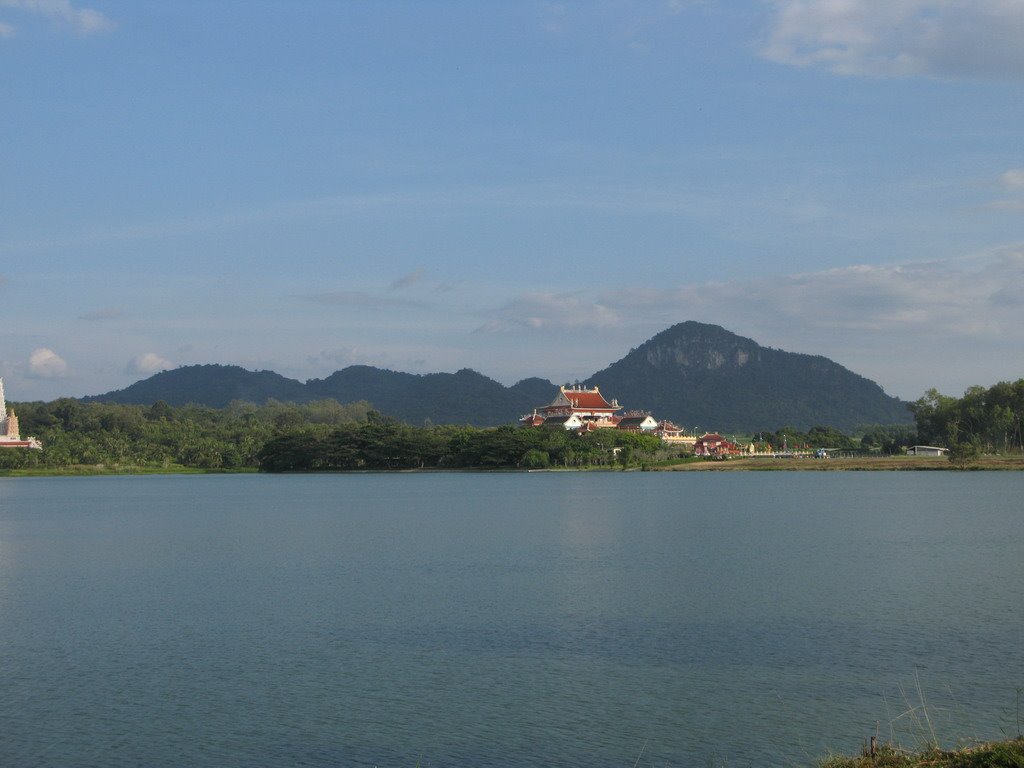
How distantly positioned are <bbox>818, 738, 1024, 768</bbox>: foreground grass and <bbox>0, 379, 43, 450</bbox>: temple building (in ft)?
295

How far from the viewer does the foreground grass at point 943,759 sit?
25.9 ft

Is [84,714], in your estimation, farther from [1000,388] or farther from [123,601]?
[1000,388]

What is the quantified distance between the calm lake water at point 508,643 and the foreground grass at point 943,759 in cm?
125

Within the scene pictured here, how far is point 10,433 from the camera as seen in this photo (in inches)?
3745

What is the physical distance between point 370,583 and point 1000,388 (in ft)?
225

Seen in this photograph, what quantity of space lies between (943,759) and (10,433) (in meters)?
99.4

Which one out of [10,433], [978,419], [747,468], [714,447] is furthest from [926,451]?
[10,433]

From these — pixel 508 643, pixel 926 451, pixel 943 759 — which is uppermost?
pixel 926 451

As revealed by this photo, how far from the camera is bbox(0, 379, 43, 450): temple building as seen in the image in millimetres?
90725

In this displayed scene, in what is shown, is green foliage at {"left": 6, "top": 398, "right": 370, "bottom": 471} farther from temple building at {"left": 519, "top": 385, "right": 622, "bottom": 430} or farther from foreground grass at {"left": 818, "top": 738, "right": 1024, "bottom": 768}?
foreground grass at {"left": 818, "top": 738, "right": 1024, "bottom": 768}

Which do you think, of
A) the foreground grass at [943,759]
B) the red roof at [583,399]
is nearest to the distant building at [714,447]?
the red roof at [583,399]

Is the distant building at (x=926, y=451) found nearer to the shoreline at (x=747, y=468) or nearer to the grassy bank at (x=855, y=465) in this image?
the grassy bank at (x=855, y=465)

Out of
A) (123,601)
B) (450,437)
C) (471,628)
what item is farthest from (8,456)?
(471,628)

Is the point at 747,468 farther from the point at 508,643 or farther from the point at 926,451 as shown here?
the point at 508,643
